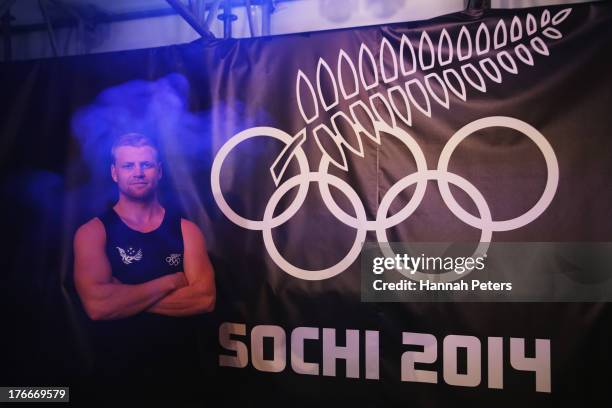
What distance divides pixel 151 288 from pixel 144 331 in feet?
0.72

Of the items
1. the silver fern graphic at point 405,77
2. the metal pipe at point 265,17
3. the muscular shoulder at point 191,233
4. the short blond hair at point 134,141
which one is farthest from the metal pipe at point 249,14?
the muscular shoulder at point 191,233

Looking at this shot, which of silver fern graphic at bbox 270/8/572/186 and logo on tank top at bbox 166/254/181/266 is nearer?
silver fern graphic at bbox 270/8/572/186

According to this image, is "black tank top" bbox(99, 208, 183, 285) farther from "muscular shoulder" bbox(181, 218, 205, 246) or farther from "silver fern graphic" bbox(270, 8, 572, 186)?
"silver fern graphic" bbox(270, 8, 572, 186)

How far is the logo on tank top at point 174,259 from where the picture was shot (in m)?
2.29

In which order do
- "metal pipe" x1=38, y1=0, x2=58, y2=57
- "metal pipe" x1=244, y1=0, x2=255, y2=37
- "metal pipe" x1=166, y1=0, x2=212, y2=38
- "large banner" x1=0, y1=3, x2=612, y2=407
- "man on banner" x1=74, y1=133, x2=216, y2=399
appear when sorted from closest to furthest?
"large banner" x1=0, y1=3, x2=612, y2=407, "metal pipe" x1=166, y1=0, x2=212, y2=38, "man on banner" x1=74, y1=133, x2=216, y2=399, "metal pipe" x1=244, y1=0, x2=255, y2=37, "metal pipe" x1=38, y1=0, x2=58, y2=57

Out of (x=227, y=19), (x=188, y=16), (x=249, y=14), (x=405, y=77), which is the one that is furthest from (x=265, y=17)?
(x=405, y=77)

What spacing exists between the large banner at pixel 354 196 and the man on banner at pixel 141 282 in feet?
0.25

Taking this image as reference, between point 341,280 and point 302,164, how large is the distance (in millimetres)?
582

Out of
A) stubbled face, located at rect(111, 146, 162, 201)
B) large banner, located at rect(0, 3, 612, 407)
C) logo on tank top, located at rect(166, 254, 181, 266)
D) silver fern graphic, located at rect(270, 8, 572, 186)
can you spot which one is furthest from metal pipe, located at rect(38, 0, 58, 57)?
silver fern graphic, located at rect(270, 8, 572, 186)

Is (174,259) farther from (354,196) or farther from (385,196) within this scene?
(385,196)

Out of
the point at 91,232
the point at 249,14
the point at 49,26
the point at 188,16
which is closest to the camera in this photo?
the point at 188,16

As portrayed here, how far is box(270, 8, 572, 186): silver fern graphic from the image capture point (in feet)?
6.69

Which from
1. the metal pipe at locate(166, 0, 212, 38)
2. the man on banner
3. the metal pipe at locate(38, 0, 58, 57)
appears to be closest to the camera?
the metal pipe at locate(166, 0, 212, 38)

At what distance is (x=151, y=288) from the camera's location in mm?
2277
